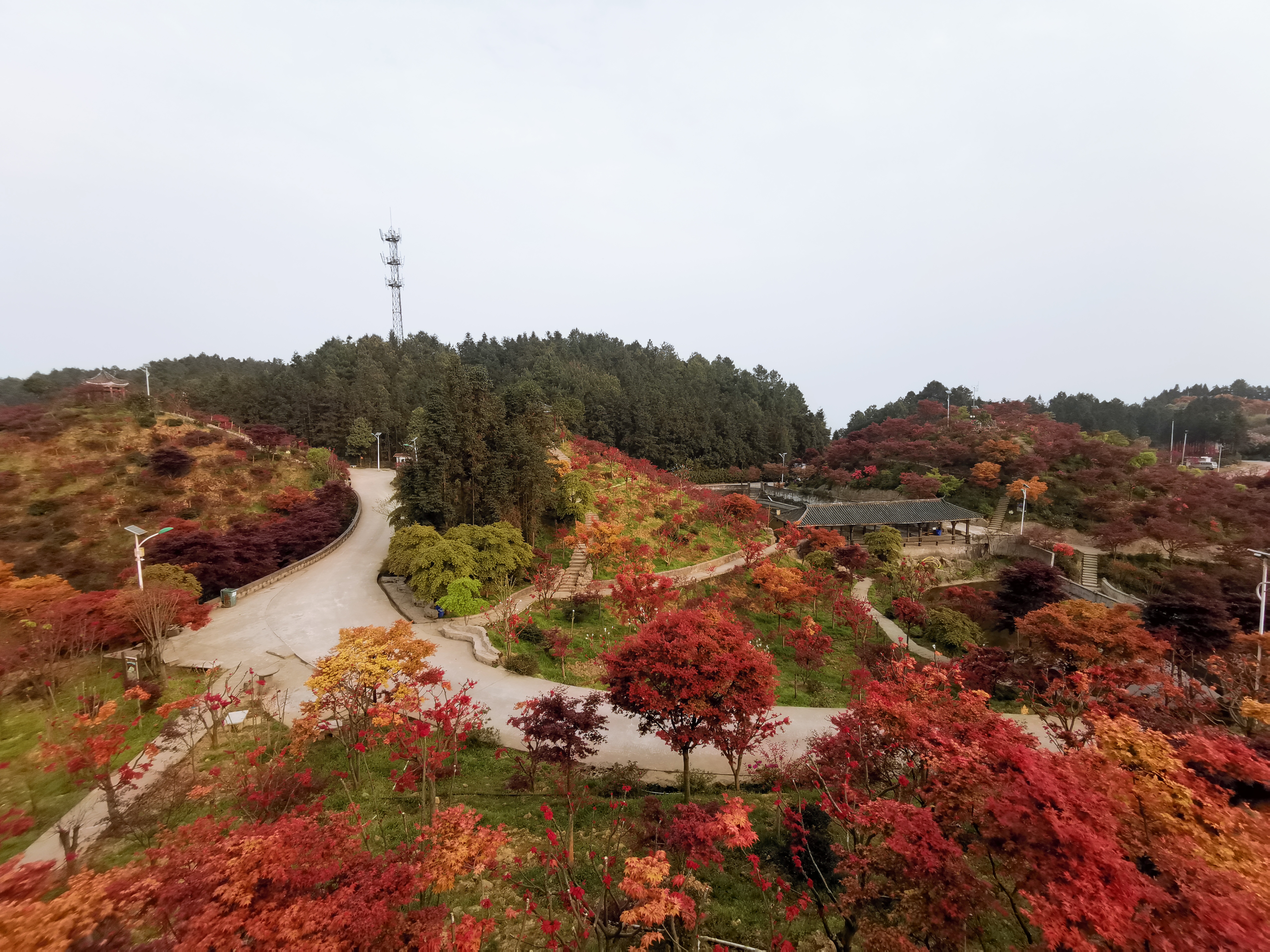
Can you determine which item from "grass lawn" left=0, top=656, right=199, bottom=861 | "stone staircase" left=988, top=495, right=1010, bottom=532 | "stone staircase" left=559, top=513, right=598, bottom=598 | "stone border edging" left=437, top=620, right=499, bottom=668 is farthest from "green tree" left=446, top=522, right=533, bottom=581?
"stone staircase" left=988, top=495, right=1010, bottom=532

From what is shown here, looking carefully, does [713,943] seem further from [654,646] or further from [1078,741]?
[1078,741]

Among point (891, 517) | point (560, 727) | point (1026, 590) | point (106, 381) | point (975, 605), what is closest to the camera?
point (560, 727)

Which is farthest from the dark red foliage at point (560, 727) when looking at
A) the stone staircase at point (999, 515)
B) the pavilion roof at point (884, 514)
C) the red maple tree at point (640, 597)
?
the stone staircase at point (999, 515)

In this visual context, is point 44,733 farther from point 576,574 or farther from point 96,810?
point 576,574

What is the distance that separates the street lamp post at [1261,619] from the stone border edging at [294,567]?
23.6m

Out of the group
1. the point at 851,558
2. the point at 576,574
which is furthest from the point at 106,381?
the point at 851,558

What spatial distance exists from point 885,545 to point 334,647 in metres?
23.3

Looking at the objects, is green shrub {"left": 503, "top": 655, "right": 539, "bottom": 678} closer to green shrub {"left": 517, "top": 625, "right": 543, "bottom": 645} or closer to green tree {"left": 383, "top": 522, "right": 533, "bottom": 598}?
green shrub {"left": 517, "top": 625, "right": 543, "bottom": 645}

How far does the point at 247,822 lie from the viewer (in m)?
6.04

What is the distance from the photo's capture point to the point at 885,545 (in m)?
24.7

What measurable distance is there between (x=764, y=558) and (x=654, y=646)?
16.3 m

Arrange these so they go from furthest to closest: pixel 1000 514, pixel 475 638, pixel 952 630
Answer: pixel 1000 514 < pixel 952 630 < pixel 475 638

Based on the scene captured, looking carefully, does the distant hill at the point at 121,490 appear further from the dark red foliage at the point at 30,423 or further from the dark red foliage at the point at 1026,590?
the dark red foliage at the point at 1026,590

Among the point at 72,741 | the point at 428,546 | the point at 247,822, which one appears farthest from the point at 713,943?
the point at 428,546
